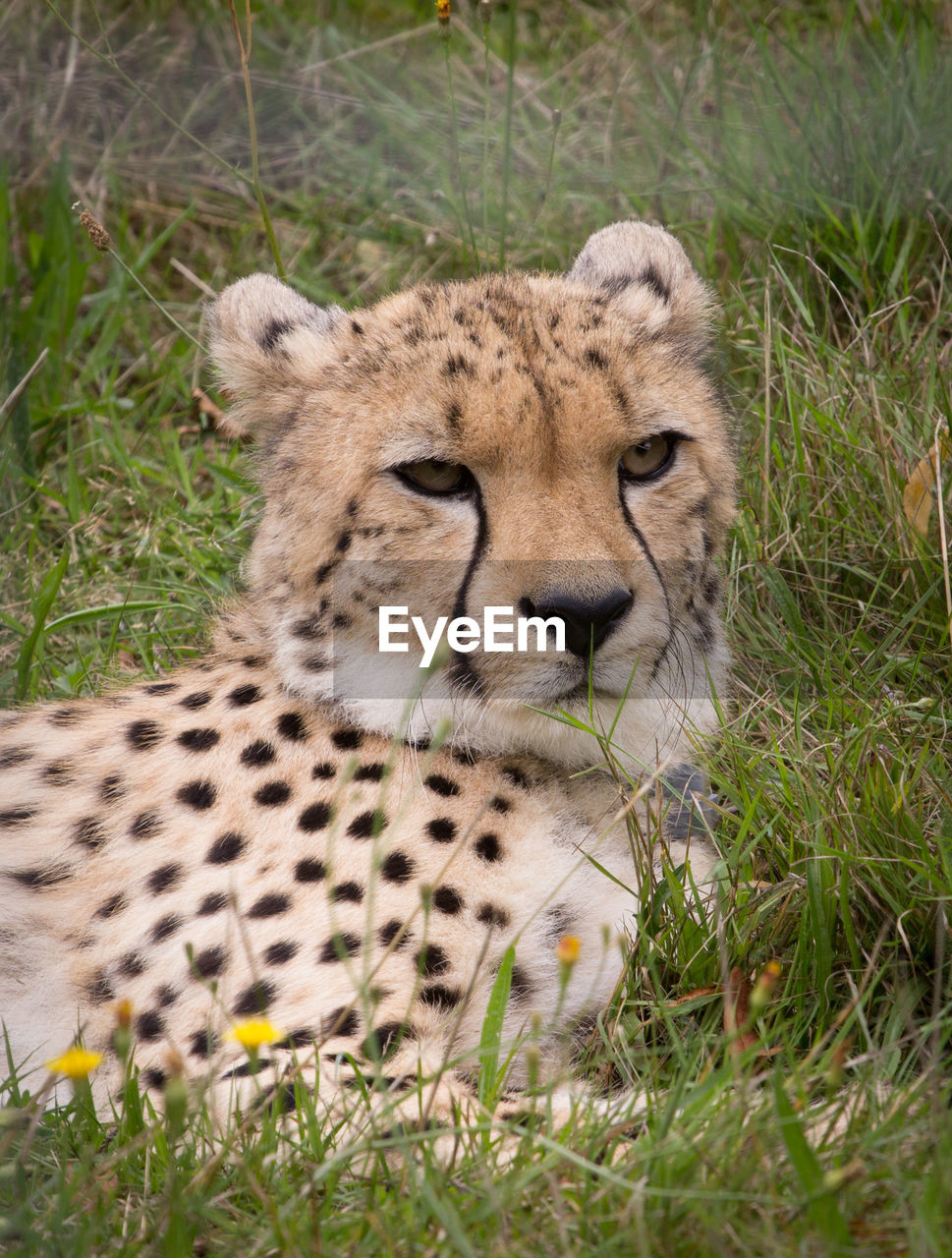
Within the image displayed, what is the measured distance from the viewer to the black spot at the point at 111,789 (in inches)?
100.0

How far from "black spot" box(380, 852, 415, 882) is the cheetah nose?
0.44m

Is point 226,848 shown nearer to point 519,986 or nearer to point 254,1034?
point 519,986

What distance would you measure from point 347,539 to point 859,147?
228 cm

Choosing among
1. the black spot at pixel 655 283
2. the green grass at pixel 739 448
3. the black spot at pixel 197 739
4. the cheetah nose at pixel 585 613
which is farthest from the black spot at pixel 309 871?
the black spot at pixel 655 283

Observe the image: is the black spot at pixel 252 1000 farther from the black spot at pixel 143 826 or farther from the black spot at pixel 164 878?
the black spot at pixel 143 826

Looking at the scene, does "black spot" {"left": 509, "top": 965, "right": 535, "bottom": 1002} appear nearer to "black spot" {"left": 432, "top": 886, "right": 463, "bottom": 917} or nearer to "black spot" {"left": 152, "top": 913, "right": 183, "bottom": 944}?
"black spot" {"left": 432, "top": 886, "right": 463, "bottom": 917}

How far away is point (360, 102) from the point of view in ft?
16.4

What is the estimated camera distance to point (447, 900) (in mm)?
2246

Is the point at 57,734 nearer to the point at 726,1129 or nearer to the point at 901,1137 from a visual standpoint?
the point at 726,1129

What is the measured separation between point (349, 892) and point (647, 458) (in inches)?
37.1

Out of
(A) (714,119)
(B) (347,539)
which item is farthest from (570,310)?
(A) (714,119)

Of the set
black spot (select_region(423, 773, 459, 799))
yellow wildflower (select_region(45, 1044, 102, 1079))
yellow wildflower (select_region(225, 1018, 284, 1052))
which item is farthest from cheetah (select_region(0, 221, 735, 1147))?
yellow wildflower (select_region(45, 1044, 102, 1079))

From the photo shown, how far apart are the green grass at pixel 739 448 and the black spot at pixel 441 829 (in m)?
0.35

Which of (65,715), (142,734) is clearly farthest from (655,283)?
(65,715)
